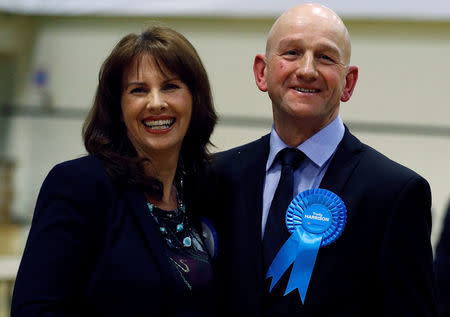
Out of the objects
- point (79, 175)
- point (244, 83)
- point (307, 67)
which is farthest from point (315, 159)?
point (244, 83)

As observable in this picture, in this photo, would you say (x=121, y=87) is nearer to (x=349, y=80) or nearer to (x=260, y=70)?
(x=260, y=70)

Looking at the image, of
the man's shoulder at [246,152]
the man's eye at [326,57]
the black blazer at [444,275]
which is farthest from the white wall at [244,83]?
the man's eye at [326,57]

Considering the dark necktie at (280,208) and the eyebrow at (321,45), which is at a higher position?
the eyebrow at (321,45)

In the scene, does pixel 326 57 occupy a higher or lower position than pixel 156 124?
higher

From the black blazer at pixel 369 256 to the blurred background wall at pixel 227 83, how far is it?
5357mm

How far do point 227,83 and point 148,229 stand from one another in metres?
6.73

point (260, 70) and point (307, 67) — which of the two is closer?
point (307, 67)

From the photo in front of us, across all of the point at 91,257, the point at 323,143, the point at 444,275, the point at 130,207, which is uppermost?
the point at 323,143

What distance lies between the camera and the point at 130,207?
2219 millimetres

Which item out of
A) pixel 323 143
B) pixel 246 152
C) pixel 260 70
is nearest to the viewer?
pixel 323 143

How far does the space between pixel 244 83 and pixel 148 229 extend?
666cm

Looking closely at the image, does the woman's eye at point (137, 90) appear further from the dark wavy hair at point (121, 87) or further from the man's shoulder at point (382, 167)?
the man's shoulder at point (382, 167)

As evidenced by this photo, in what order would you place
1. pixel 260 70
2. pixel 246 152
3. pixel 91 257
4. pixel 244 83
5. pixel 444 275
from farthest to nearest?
pixel 244 83 < pixel 444 275 < pixel 246 152 < pixel 260 70 < pixel 91 257

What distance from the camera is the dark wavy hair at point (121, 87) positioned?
226cm
